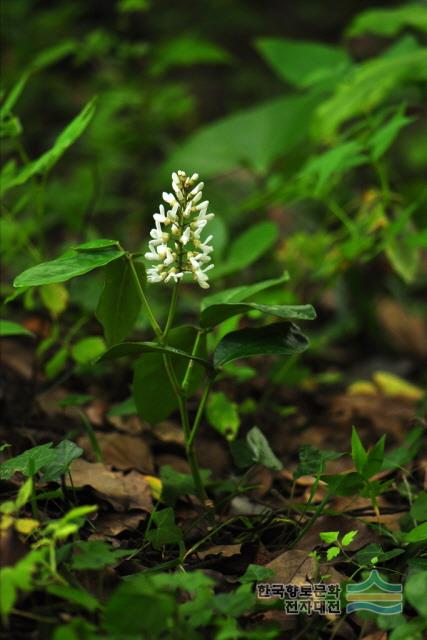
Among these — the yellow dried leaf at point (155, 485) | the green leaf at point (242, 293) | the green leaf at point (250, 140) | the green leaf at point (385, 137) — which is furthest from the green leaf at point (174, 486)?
the green leaf at point (250, 140)

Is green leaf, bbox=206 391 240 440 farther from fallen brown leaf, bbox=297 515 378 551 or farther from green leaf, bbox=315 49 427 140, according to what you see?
green leaf, bbox=315 49 427 140

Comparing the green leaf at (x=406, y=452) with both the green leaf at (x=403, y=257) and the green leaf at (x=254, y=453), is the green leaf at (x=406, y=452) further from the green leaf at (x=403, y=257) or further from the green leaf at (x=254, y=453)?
the green leaf at (x=403, y=257)

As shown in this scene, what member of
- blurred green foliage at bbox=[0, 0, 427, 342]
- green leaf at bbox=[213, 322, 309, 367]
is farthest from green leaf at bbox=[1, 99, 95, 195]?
green leaf at bbox=[213, 322, 309, 367]

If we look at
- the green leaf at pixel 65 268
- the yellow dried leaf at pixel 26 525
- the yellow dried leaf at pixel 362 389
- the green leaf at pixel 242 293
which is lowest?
the yellow dried leaf at pixel 362 389

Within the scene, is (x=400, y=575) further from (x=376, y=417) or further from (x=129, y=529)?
(x=376, y=417)

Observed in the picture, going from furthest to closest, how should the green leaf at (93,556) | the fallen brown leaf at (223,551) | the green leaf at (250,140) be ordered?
the green leaf at (250,140), the fallen brown leaf at (223,551), the green leaf at (93,556)

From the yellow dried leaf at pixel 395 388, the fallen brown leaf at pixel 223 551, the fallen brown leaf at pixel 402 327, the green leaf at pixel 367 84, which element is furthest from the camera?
the fallen brown leaf at pixel 402 327

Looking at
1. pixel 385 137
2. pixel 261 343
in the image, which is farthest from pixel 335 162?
pixel 261 343
